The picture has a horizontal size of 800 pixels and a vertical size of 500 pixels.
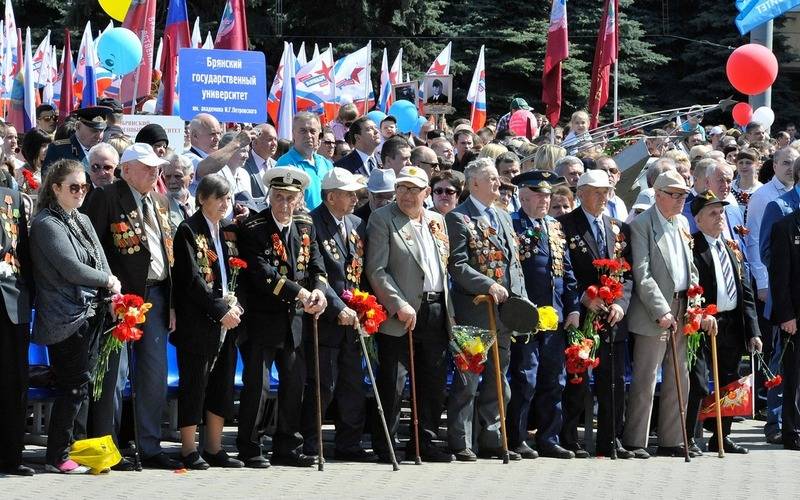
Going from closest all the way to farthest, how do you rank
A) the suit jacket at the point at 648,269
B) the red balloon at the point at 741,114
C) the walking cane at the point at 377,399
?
1. the walking cane at the point at 377,399
2. the suit jacket at the point at 648,269
3. the red balloon at the point at 741,114

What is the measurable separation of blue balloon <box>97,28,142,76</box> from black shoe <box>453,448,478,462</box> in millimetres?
10269

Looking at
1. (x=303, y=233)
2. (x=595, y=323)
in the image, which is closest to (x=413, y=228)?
(x=303, y=233)

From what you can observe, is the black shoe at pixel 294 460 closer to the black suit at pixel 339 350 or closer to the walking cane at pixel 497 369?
the black suit at pixel 339 350

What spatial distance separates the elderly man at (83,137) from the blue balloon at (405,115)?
9.49 metres

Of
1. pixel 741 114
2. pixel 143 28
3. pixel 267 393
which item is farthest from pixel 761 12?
pixel 267 393

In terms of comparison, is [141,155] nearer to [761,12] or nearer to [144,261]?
[144,261]

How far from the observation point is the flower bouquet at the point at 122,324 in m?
9.14

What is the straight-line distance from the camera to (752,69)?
23.9m

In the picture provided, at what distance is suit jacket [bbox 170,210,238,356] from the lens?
9.60 meters

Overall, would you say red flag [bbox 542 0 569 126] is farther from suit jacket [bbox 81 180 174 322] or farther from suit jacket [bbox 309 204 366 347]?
suit jacket [bbox 81 180 174 322]

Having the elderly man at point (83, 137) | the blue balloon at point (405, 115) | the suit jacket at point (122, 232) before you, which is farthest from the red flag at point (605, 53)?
the suit jacket at point (122, 232)

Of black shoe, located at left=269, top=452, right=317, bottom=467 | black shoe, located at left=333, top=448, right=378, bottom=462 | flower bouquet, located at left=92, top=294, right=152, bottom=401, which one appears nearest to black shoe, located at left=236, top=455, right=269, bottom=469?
black shoe, located at left=269, top=452, right=317, bottom=467

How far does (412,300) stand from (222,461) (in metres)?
1.79

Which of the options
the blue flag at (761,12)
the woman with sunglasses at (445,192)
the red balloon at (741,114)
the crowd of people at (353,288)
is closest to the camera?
the crowd of people at (353,288)
